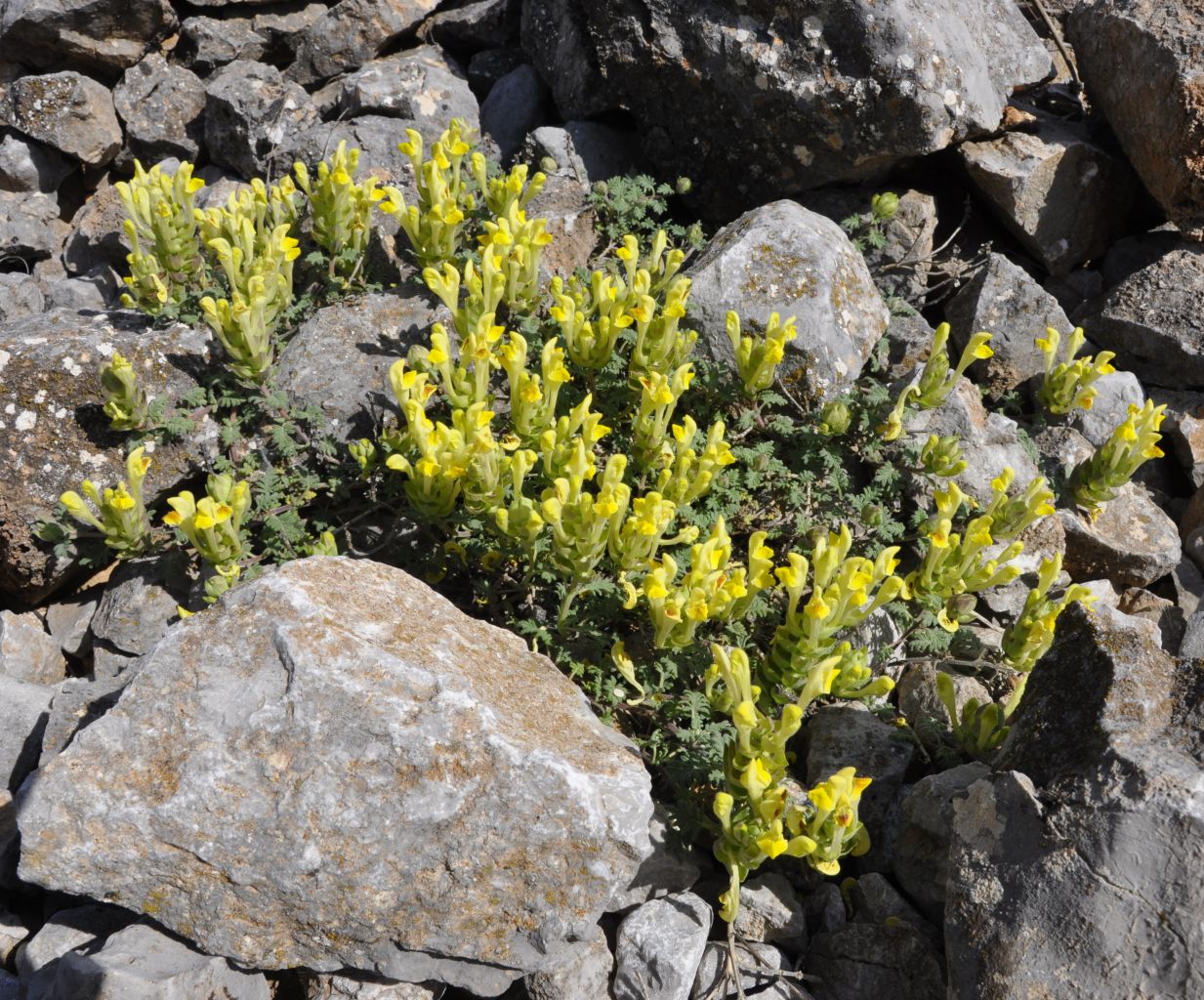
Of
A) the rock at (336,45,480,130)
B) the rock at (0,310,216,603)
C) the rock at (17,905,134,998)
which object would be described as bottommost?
the rock at (17,905,134,998)

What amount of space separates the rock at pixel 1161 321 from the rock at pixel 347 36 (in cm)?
595

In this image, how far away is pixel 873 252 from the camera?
683cm

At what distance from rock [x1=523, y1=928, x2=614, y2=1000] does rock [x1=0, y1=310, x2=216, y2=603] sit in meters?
3.20

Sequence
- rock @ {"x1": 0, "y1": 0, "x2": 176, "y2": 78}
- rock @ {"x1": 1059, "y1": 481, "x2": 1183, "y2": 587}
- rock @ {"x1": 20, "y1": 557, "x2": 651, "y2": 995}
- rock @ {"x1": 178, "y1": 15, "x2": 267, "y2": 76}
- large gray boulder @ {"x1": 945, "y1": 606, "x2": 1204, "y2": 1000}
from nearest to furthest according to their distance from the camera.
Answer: large gray boulder @ {"x1": 945, "y1": 606, "x2": 1204, "y2": 1000}
rock @ {"x1": 20, "y1": 557, "x2": 651, "y2": 995}
rock @ {"x1": 1059, "y1": 481, "x2": 1183, "y2": 587}
rock @ {"x1": 0, "y1": 0, "x2": 176, "y2": 78}
rock @ {"x1": 178, "y1": 15, "x2": 267, "y2": 76}

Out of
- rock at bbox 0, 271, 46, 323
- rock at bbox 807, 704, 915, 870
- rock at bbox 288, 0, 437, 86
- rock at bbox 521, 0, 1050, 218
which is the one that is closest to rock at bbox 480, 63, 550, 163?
rock at bbox 521, 0, 1050, 218

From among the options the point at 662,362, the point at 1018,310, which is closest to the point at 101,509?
the point at 662,362

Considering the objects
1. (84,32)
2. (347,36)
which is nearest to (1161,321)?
(347,36)

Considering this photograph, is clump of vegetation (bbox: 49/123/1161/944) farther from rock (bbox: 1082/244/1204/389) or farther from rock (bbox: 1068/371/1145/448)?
rock (bbox: 1082/244/1204/389)

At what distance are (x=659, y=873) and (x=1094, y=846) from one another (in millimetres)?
1644

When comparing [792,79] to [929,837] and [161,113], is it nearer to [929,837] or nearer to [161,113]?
[929,837]

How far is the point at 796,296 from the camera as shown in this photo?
5.87 m

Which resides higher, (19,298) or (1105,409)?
(1105,409)

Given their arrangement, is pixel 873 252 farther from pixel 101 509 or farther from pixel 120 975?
pixel 120 975

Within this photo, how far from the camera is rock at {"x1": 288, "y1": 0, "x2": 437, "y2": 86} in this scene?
818 cm
